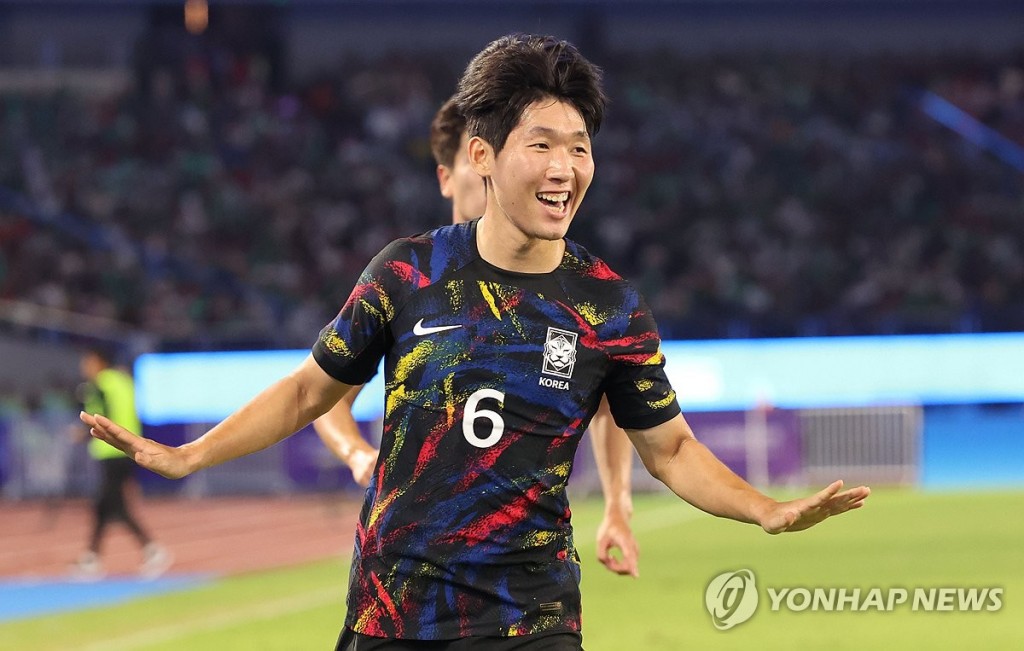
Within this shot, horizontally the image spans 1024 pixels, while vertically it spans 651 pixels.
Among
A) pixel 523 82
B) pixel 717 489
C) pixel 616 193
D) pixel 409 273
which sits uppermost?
pixel 616 193

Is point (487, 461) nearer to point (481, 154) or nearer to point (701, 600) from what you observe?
point (481, 154)

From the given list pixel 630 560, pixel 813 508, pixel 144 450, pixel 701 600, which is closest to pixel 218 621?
pixel 701 600

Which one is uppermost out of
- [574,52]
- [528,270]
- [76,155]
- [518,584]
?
[76,155]

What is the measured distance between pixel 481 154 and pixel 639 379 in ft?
2.17

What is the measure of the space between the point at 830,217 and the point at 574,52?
24612 mm

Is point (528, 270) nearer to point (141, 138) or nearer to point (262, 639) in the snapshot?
point (262, 639)

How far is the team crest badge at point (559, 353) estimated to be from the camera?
3.68 meters

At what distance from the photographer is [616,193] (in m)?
28.7

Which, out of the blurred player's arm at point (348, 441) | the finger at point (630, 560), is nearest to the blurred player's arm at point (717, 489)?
the finger at point (630, 560)

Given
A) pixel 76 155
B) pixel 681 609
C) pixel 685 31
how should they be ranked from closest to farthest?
→ pixel 681 609 < pixel 76 155 < pixel 685 31

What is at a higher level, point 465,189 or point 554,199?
point 465,189

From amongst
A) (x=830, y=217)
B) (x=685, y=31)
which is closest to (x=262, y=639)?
(x=830, y=217)

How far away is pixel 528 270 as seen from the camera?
12.4 feet

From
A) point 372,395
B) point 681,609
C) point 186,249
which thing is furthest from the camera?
point 186,249
